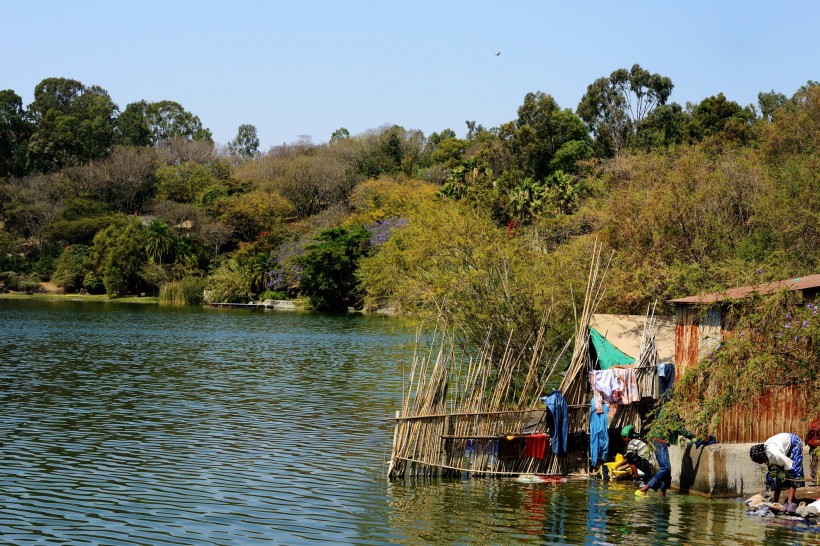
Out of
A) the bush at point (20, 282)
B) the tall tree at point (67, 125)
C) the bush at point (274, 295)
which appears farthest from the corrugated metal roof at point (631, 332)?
the tall tree at point (67, 125)

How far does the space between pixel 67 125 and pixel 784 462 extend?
113 m

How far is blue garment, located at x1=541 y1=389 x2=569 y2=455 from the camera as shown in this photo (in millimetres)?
18609

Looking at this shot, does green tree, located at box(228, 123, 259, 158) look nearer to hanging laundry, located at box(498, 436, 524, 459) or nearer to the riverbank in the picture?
the riverbank

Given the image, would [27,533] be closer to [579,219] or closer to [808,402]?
[808,402]

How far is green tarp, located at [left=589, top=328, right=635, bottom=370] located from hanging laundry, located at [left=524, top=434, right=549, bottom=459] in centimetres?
335

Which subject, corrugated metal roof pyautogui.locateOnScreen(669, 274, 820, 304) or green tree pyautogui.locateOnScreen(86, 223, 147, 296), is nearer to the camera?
corrugated metal roof pyautogui.locateOnScreen(669, 274, 820, 304)

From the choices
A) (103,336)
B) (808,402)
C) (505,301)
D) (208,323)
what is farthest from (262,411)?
(208,323)

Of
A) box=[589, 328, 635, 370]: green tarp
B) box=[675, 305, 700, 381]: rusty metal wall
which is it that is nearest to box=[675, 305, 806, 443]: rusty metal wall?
box=[675, 305, 700, 381]: rusty metal wall

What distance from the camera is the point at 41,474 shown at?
60.7ft

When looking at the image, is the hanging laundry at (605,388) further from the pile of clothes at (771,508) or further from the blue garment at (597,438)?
the pile of clothes at (771,508)

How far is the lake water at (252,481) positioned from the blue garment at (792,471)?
0.76 m

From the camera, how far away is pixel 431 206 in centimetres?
3603

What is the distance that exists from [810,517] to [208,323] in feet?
161

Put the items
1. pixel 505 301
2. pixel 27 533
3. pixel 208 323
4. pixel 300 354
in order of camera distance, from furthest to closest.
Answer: pixel 208 323
pixel 300 354
pixel 505 301
pixel 27 533
